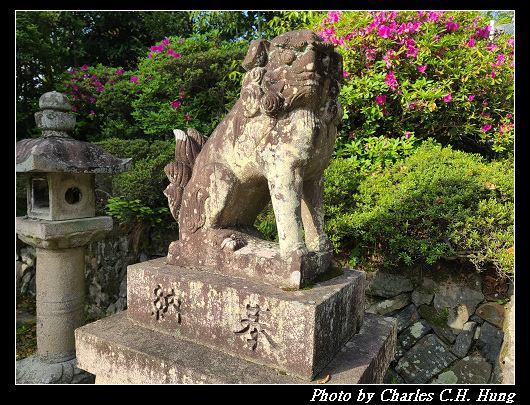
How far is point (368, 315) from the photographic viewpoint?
8.18ft

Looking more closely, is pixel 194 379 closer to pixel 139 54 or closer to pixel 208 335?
pixel 208 335

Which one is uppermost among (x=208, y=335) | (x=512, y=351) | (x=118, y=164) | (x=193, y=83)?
(x=193, y=83)

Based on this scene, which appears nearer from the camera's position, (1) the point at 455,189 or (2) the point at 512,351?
(2) the point at 512,351

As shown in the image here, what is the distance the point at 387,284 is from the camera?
3760 mm

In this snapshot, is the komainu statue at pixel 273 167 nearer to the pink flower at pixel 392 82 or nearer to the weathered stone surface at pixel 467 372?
the weathered stone surface at pixel 467 372

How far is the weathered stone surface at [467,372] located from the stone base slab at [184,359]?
144 cm

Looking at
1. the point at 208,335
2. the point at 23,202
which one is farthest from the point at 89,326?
the point at 23,202

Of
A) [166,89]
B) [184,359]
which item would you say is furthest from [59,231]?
[166,89]

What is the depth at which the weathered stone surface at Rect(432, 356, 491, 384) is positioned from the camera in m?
3.21

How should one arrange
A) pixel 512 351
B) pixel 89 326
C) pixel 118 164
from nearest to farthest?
pixel 89 326 < pixel 512 351 < pixel 118 164

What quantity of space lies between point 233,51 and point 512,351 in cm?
499

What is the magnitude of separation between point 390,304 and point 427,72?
9.33 ft

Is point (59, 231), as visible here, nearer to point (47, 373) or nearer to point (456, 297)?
point (47, 373)

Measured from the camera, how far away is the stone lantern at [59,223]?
3467mm
